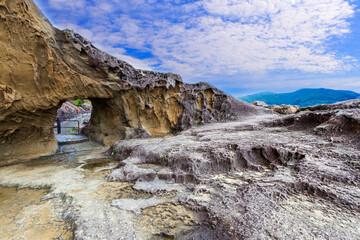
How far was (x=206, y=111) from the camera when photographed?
12461mm

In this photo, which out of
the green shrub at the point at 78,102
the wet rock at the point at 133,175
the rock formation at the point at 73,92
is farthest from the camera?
the green shrub at the point at 78,102

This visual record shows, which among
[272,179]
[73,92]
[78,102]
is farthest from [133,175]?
[78,102]

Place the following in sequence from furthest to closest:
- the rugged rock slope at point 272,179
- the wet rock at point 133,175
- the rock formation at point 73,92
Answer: the rock formation at point 73,92 → the wet rock at point 133,175 → the rugged rock slope at point 272,179

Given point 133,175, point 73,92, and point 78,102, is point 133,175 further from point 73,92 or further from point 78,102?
point 78,102

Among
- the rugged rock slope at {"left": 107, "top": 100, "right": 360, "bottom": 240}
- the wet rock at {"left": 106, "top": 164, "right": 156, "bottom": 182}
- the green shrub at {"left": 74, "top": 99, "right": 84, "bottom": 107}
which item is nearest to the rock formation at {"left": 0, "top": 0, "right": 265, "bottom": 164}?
the rugged rock slope at {"left": 107, "top": 100, "right": 360, "bottom": 240}

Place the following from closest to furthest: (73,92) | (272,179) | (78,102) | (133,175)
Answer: (272,179) < (133,175) < (73,92) < (78,102)

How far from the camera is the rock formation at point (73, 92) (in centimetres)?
604

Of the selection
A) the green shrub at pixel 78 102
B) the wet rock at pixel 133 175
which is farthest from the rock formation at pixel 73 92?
the green shrub at pixel 78 102

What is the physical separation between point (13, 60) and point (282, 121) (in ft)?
34.4

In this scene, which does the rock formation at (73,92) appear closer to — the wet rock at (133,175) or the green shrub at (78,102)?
the wet rock at (133,175)

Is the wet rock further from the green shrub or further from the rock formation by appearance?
the green shrub

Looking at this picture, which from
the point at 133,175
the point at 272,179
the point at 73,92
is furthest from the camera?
the point at 73,92

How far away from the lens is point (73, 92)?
7.91 m

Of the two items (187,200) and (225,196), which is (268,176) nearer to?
(225,196)
